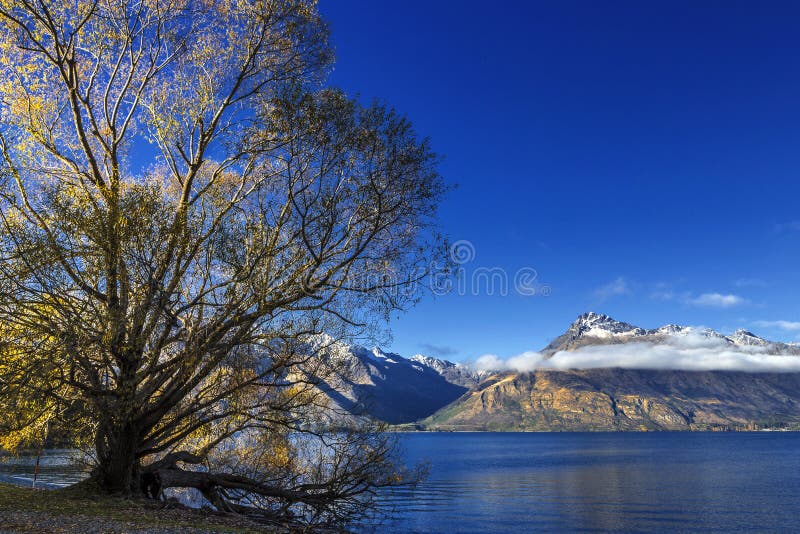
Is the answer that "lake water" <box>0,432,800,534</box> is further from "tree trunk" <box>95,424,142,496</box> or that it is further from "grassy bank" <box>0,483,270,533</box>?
"grassy bank" <box>0,483,270,533</box>

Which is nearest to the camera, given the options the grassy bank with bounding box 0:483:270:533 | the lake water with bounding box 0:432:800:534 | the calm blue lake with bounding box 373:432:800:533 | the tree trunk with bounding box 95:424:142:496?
the grassy bank with bounding box 0:483:270:533

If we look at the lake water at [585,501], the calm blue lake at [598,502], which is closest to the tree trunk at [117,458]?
the lake water at [585,501]

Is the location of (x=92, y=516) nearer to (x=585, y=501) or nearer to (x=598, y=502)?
(x=585, y=501)

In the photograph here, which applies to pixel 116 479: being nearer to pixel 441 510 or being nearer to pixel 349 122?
pixel 349 122

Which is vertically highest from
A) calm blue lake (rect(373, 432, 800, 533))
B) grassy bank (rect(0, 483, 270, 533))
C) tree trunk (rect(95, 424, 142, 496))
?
tree trunk (rect(95, 424, 142, 496))

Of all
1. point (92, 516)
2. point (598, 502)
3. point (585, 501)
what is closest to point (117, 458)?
point (92, 516)

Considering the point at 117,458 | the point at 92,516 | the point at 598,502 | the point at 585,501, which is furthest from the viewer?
the point at 585,501

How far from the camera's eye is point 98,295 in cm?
1677

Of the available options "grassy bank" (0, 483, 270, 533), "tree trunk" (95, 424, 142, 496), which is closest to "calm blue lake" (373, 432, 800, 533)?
"grassy bank" (0, 483, 270, 533)

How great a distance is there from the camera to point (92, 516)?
14688mm

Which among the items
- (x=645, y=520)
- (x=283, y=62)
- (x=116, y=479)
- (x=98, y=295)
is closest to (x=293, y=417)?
(x=116, y=479)

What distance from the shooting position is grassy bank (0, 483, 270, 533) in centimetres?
1319

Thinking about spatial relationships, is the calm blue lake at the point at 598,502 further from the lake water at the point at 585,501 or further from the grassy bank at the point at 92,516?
the grassy bank at the point at 92,516

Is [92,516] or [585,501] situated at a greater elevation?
[92,516]
